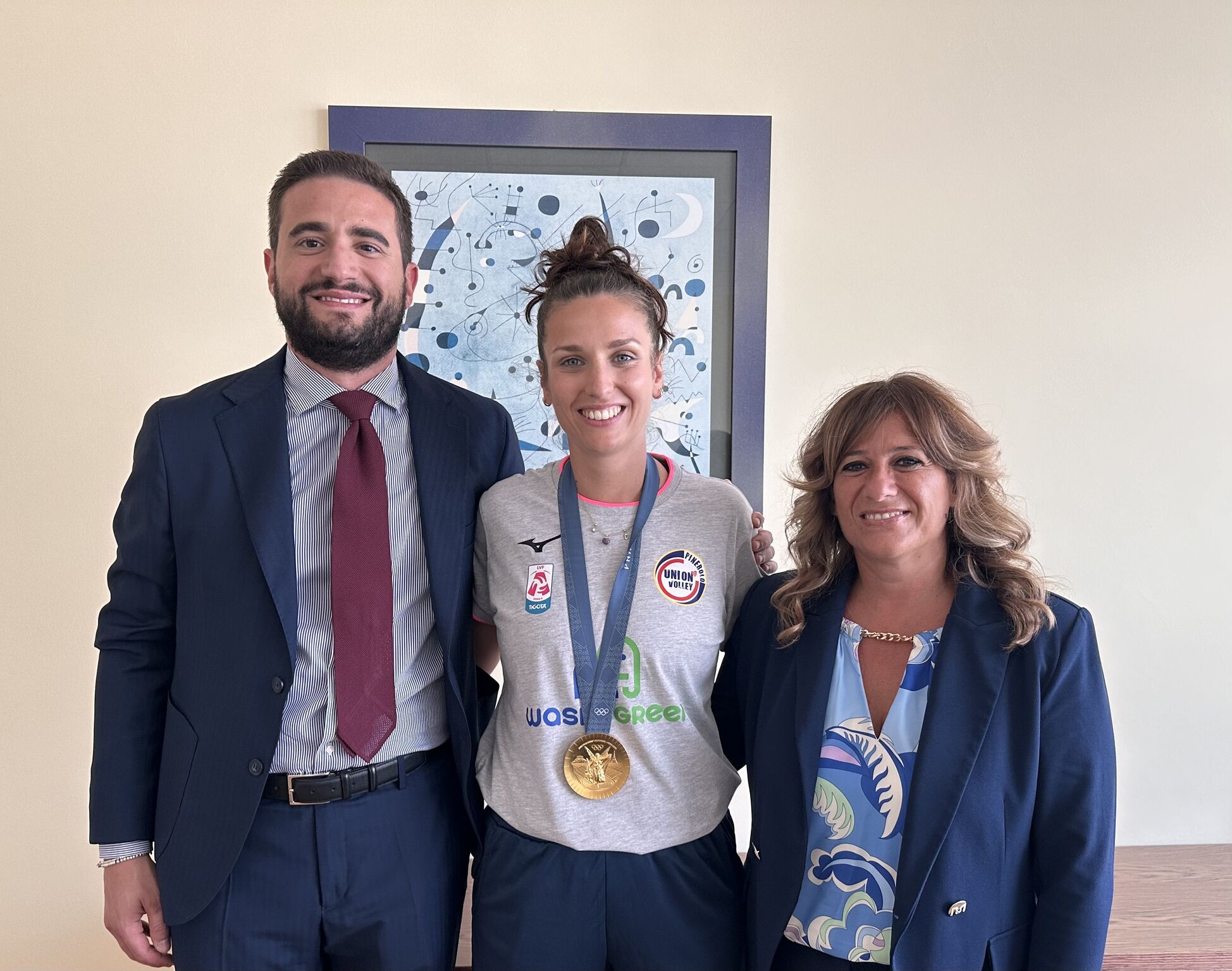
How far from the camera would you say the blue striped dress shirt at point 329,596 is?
5.49 ft

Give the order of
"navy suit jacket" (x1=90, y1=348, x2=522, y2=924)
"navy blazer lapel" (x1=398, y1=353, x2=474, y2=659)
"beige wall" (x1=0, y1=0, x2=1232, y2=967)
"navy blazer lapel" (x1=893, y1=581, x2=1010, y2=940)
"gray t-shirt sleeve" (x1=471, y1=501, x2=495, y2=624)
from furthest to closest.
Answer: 1. "beige wall" (x1=0, y1=0, x2=1232, y2=967)
2. "gray t-shirt sleeve" (x1=471, y1=501, x2=495, y2=624)
3. "navy blazer lapel" (x1=398, y1=353, x2=474, y2=659)
4. "navy suit jacket" (x1=90, y1=348, x2=522, y2=924)
5. "navy blazer lapel" (x1=893, y1=581, x2=1010, y2=940)

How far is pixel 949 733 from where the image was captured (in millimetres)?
1455

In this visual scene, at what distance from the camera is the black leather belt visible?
5.44ft

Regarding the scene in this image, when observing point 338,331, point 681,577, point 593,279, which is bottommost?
point 681,577

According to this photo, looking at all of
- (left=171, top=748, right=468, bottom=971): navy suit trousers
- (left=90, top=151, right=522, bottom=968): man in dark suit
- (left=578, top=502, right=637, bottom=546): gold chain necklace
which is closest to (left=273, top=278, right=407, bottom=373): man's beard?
(left=90, top=151, right=522, bottom=968): man in dark suit

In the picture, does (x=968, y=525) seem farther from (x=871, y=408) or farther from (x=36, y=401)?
(x=36, y=401)

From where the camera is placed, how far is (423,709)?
5.83ft

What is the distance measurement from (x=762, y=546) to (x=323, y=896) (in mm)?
1081

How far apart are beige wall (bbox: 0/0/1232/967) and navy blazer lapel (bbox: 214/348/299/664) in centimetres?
104

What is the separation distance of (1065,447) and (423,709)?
2233 millimetres

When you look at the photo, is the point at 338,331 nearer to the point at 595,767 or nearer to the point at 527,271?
the point at 595,767

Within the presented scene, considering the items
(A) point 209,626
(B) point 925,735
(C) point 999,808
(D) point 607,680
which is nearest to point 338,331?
(A) point 209,626

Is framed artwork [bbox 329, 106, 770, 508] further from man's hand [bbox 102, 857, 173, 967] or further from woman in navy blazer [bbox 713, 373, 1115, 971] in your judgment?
man's hand [bbox 102, 857, 173, 967]

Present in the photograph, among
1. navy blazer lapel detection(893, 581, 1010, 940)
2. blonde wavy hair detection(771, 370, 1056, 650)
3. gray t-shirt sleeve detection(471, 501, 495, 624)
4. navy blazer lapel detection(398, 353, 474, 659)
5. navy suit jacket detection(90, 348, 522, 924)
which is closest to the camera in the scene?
navy blazer lapel detection(893, 581, 1010, 940)
